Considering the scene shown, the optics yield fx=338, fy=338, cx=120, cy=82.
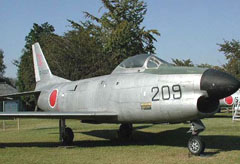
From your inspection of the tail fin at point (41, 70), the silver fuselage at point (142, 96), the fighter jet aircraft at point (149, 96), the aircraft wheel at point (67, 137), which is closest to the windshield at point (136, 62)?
the fighter jet aircraft at point (149, 96)

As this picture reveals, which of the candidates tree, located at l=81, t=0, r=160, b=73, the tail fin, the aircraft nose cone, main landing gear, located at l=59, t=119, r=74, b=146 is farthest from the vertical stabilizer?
tree, located at l=81, t=0, r=160, b=73

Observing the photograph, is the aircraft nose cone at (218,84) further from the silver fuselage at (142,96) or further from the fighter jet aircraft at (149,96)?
the silver fuselage at (142,96)

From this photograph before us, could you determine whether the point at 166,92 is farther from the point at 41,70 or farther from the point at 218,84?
the point at 41,70

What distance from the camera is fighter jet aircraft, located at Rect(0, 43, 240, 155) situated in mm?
8555

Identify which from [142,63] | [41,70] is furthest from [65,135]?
[41,70]

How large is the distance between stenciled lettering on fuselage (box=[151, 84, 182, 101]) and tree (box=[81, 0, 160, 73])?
25.9m

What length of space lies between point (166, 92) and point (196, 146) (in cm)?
162

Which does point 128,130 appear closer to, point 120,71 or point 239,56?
point 120,71

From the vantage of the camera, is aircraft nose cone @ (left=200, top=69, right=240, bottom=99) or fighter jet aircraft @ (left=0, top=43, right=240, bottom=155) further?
fighter jet aircraft @ (left=0, top=43, right=240, bottom=155)

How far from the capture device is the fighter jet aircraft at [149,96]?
8.55m

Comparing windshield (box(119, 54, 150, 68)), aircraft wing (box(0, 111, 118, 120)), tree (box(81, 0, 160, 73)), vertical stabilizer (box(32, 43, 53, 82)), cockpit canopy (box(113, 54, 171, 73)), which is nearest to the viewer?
cockpit canopy (box(113, 54, 171, 73))

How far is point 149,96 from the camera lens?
31.4 ft

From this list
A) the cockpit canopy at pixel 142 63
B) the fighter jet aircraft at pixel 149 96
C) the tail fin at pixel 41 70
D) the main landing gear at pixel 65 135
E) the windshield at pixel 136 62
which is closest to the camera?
the fighter jet aircraft at pixel 149 96

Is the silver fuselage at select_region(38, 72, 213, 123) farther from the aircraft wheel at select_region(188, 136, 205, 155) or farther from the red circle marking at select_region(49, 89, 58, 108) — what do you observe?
the red circle marking at select_region(49, 89, 58, 108)
